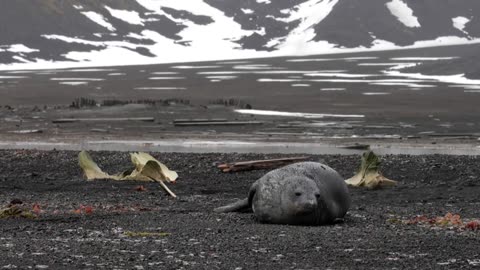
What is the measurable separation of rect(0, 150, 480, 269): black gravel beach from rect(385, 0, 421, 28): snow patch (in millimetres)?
130726

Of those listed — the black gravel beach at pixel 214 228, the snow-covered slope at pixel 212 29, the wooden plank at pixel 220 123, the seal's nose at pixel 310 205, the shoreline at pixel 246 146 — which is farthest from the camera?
the snow-covered slope at pixel 212 29

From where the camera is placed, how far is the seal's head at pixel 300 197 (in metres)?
13.6

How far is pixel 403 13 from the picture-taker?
500ft

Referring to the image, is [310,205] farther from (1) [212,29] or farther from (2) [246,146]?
(1) [212,29]

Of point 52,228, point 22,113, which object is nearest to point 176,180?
point 52,228

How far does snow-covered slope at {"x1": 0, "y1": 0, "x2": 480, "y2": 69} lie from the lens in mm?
121438

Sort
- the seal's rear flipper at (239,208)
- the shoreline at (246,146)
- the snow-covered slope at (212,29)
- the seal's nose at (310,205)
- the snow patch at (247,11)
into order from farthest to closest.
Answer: the snow patch at (247,11) → the snow-covered slope at (212,29) → the shoreline at (246,146) → the seal's rear flipper at (239,208) → the seal's nose at (310,205)

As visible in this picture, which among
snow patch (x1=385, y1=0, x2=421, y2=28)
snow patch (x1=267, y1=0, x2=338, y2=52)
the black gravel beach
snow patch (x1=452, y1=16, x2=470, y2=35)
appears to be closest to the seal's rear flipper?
the black gravel beach

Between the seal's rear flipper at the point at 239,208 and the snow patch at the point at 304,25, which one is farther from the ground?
the snow patch at the point at 304,25

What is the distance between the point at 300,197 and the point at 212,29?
466 ft

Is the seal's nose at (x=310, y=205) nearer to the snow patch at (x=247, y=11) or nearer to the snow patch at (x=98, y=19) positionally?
the snow patch at (x=98, y=19)

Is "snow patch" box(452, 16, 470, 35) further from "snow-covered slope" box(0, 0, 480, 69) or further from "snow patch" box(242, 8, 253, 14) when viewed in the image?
"snow patch" box(242, 8, 253, 14)

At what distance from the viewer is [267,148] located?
3036 cm

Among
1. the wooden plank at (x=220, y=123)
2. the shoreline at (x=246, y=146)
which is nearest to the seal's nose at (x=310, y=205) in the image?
the shoreline at (x=246, y=146)
